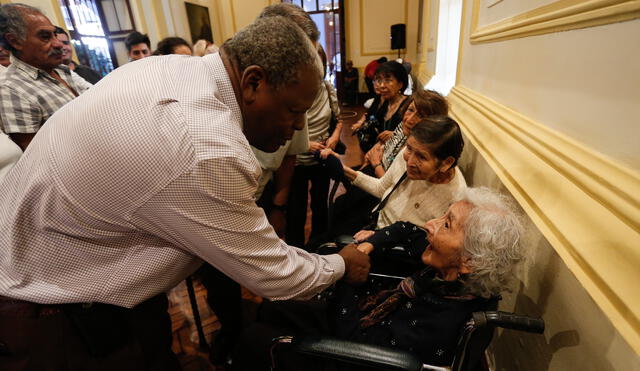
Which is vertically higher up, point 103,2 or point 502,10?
point 103,2

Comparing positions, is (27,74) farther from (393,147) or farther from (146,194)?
(393,147)

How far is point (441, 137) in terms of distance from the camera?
1.43m

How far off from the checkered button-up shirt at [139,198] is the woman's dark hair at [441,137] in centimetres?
83

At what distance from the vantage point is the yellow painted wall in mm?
631

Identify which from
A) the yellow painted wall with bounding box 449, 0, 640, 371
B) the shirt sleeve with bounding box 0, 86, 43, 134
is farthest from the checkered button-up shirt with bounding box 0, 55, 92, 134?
the yellow painted wall with bounding box 449, 0, 640, 371

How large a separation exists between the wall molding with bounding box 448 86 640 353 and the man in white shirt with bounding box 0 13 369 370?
0.64m

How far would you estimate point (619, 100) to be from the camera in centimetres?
70

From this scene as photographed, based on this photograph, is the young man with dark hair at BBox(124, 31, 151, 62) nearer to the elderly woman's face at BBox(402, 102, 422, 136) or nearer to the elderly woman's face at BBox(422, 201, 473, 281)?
the elderly woman's face at BBox(402, 102, 422, 136)

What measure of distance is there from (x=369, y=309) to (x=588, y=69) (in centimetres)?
102

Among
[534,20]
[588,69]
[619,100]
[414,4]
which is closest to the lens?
[619,100]

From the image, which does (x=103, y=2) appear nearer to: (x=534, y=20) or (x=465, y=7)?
(x=465, y=7)

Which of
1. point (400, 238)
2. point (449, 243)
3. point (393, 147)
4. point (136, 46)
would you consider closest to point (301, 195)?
point (393, 147)

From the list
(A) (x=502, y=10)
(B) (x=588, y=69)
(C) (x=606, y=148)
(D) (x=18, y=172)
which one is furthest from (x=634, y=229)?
(D) (x=18, y=172)

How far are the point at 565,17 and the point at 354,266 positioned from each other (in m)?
0.93
